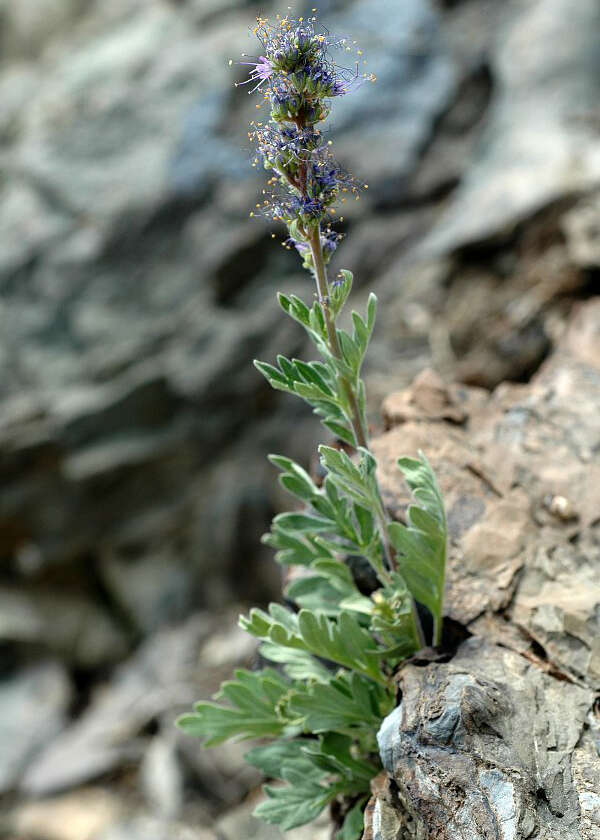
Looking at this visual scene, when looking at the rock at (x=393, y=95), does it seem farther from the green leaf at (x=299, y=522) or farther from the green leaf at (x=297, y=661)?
the green leaf at (x=297, y=661)

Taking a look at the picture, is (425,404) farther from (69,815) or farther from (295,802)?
(69,815)

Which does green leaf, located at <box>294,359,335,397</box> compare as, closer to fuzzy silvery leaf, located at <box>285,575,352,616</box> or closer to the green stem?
the green stem

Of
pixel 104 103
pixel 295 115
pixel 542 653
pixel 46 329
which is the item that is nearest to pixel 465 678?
pixel 542 653

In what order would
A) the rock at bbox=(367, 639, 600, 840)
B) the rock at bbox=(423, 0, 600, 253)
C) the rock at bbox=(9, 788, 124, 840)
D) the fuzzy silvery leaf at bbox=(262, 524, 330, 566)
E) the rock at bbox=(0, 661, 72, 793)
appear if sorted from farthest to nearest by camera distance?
1. the rock at bbox=(0, 661, 72, 793)
2. the rock at bbox=(423, 0, 600, 253)
3. the rock at bbox=(9, 788, 124, 840)
4. the fuzzy silvery leaf at bbox=(262, 524, 330, 566)
5. the rock at bbox=(367, 639, 600, 840)

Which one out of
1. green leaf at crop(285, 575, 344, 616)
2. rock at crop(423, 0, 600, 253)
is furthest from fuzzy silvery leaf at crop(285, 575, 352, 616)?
rock at crop(423, 0, 600, 253)

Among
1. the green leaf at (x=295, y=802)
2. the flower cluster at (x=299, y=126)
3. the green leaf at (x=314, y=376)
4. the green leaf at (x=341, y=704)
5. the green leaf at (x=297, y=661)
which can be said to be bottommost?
the green leaf at (x=295, y=802)

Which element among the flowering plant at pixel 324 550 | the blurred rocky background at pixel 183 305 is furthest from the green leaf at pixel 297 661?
the blurred rocky background at pixel 183 305

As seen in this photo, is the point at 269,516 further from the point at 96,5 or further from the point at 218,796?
the point at 96,5
